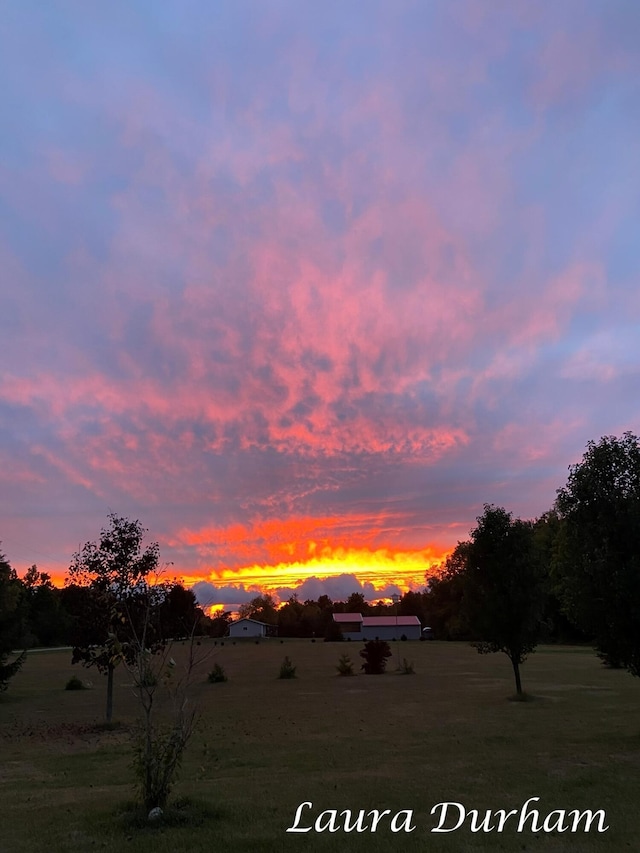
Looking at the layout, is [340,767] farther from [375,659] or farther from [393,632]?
[393,632]

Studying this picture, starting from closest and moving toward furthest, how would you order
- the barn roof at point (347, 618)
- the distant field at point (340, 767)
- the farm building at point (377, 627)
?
the distant field at point (340, 767)
the farm building at point (377, 627)
the barn roof at point (347, 618)

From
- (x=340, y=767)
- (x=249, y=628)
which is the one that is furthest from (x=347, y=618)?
(x=340, y=767)

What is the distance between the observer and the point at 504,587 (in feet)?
76.4

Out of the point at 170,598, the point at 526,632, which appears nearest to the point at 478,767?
the point at 170,598

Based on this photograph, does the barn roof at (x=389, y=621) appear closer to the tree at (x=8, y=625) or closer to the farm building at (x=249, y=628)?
the farm building at (x=249, y=628)

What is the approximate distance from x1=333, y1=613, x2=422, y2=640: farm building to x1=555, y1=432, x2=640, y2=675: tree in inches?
3459

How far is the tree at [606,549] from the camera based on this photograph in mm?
13172

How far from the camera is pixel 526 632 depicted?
23.0m

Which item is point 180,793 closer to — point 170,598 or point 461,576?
point 170,598

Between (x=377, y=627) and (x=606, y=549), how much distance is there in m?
101

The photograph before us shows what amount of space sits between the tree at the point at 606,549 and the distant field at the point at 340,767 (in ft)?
7.20

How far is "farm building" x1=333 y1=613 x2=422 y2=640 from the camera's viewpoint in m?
103

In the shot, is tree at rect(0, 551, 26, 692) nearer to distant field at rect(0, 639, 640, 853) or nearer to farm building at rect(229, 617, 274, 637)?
distant field at rect(0, 639, 640, 853)

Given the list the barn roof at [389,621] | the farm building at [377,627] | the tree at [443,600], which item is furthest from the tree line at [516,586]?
the barn roof at [389,621]
